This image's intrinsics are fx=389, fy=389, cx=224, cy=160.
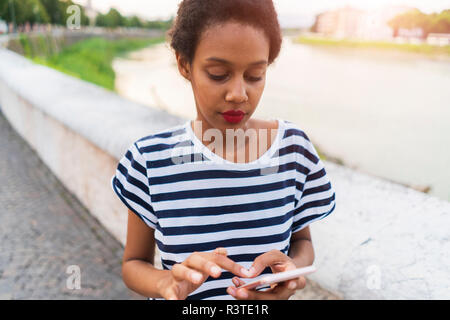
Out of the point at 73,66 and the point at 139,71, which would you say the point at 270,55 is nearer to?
the point at 73,66

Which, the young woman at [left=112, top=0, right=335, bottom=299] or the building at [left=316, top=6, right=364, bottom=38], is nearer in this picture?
the young woman at [left=112, top=0, right=335, bottom=299]

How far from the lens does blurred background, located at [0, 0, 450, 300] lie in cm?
473

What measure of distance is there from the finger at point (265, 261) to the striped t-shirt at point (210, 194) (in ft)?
0.56

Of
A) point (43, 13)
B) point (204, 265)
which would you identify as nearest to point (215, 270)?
point (204, 265)

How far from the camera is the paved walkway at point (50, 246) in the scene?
2.52 metres

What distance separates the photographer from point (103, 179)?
2967 mm

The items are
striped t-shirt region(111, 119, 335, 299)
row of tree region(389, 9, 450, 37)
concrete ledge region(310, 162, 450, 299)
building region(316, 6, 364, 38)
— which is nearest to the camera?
striped t-shirt region(111, 119, 335, 299)

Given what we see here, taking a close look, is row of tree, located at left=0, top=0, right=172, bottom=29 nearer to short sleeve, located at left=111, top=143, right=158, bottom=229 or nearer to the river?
short sleeve, located at left=111, top=143, right=158, bottom=229

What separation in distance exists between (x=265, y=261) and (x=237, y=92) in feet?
1.51

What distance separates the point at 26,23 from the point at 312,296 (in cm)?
3019

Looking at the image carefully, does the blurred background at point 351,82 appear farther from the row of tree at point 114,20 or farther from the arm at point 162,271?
the row of tree at point 114,20

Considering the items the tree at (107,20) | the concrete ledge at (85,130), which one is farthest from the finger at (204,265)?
the tree at (107,20)

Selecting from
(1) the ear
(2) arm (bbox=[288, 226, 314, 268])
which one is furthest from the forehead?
(2) arm (bbox=[288, 226, 314, 268])
